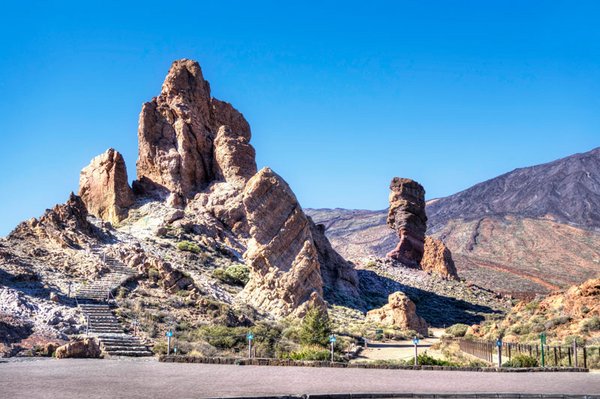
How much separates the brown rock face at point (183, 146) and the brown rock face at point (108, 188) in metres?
2.54

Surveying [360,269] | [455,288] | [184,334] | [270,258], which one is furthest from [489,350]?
[455,288]

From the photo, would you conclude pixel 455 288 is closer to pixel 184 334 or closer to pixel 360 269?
pixel 360 269

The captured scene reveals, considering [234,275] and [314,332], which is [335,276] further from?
[314,332]

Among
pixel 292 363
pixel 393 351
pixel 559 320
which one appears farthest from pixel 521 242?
pixel 292 363

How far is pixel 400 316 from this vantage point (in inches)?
1617

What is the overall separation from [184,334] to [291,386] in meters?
14.1

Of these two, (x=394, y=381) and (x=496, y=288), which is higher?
(x=496, y=288)

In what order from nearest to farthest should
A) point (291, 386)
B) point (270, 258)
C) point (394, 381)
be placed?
point (291, 386) < point (394, 381) < point (270, 258)

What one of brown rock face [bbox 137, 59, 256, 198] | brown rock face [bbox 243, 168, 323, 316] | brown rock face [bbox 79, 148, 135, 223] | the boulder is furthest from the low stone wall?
brown rock face [bbox 137, 59, 256, 198]

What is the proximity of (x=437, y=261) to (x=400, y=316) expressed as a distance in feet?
106

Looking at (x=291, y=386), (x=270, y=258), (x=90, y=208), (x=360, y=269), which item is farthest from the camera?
(x=360, y=269)

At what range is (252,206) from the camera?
129 feet

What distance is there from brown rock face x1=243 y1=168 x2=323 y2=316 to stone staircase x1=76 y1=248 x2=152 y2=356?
7.46m

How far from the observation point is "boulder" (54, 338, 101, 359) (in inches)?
754
